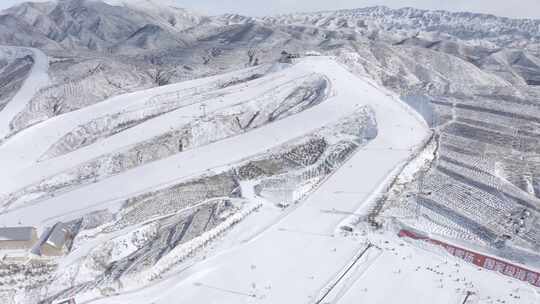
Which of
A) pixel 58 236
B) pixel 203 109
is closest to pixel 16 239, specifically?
pixel 58 236

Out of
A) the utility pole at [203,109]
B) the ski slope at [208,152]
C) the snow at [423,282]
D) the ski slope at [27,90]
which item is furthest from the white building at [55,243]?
the ski slope at [27,90]

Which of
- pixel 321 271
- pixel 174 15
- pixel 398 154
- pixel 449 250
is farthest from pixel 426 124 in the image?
pixel 174 15

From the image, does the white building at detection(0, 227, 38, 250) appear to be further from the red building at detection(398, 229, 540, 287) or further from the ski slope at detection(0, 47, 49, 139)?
the red building at detection(398, 229, 540, 287)

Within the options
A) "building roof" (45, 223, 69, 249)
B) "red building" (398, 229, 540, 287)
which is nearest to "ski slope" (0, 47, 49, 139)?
"building roof" (45, 223, 69, 249)

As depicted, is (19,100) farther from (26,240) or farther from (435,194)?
(435,194)

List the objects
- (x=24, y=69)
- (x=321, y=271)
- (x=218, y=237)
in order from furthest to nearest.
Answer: (x=24, y=69) → (x=218, y=237) → (x=321, y=271)

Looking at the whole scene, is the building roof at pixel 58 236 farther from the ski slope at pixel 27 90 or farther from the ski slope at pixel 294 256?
the ski slope at pixel 27 90
